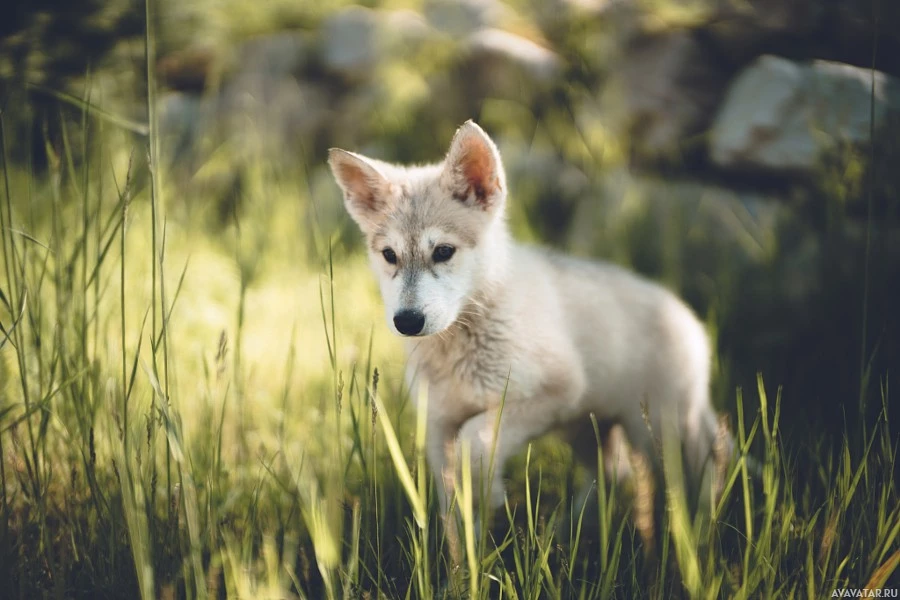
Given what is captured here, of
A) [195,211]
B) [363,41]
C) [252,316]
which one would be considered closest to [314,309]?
[252,316]

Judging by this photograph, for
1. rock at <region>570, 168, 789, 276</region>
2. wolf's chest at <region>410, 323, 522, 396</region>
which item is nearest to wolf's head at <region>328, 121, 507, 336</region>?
wolf's chest at <region>410, 323, 522, 396</region>

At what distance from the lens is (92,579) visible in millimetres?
1859

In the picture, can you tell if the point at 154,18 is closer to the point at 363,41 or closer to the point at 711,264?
the point at 363,41

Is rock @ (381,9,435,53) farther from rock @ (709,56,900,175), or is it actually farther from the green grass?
the green grass

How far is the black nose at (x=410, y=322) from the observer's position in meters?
2.33

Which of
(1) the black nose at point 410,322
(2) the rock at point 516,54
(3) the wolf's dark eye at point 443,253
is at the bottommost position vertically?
(1) the black nose at point 410,322

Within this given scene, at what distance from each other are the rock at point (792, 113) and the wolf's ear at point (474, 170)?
76.3 inches

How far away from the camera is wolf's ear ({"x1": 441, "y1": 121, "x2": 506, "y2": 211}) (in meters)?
2.46

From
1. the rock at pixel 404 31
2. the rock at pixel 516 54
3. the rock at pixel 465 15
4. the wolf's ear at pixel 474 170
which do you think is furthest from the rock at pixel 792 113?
the rock at pixel 404 31

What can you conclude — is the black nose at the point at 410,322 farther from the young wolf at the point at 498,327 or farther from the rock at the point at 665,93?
the rock at the point at 665,93

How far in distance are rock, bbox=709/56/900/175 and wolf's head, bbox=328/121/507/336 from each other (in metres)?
1.97

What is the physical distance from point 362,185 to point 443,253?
16.2 inches

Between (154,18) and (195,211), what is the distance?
45.6 inches

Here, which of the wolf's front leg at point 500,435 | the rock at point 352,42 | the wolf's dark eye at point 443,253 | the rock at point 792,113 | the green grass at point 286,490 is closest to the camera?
the green grass at point 286,490
